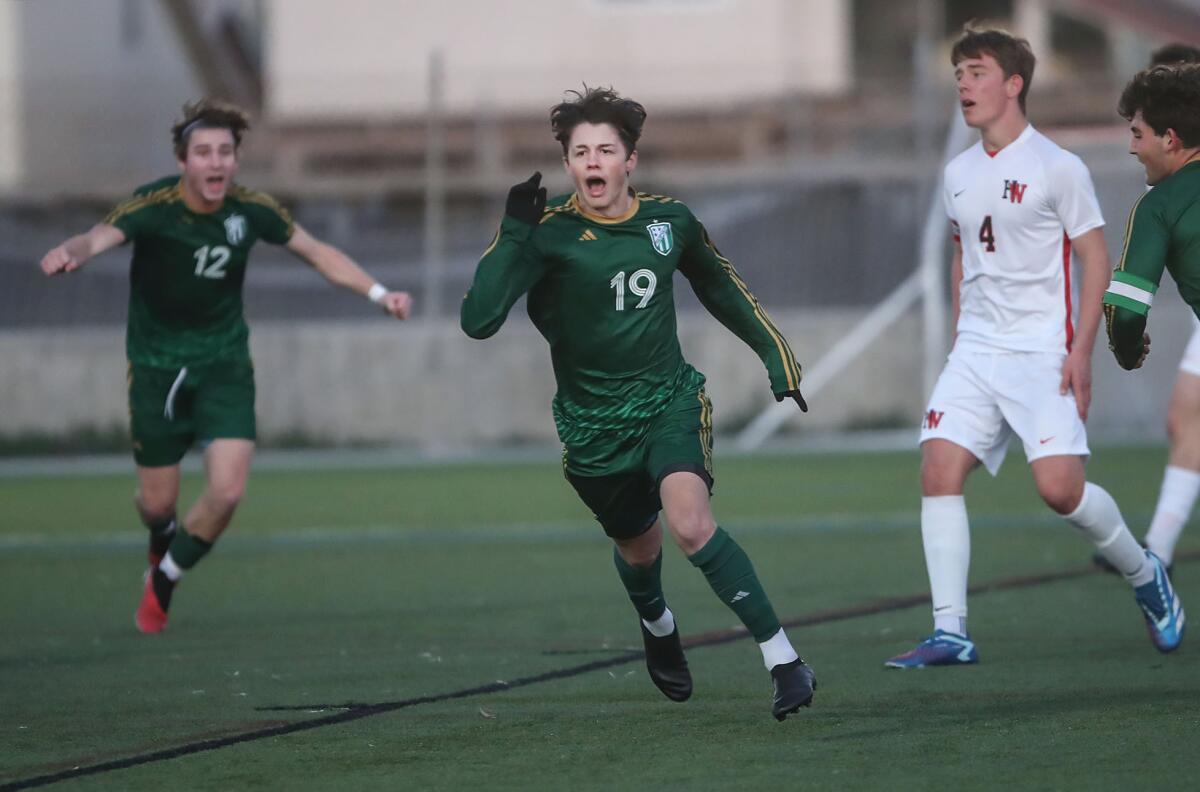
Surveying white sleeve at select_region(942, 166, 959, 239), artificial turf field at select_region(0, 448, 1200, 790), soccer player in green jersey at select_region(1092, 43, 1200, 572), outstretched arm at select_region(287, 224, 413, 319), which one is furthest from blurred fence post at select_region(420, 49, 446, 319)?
white sleeve at select_region(942, 166, 959, 239)

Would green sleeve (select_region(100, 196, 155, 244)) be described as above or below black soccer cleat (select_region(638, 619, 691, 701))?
above

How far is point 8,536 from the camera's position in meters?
13.1

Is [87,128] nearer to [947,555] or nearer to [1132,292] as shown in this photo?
[947,555]

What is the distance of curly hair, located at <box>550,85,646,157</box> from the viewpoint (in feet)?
20.0

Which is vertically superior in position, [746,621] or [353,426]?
[746,621]

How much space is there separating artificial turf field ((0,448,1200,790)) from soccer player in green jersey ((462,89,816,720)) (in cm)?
54

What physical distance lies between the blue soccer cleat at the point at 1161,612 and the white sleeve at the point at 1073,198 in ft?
4.18

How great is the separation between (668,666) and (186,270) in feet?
11.3

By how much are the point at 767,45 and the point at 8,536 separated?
551 inches

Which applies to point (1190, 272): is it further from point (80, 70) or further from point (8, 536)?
point (80, 70)

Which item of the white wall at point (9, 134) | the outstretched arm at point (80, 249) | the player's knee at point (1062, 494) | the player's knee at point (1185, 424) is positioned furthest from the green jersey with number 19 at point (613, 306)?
the white wall at point (9, 134)

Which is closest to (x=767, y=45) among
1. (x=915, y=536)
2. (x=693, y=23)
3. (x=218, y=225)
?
(x=693, y=23)

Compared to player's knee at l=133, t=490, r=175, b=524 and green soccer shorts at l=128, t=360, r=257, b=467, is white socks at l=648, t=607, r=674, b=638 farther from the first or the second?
player's knee at l=133, t=490, r=175, b=524

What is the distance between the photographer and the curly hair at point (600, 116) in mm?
6098
